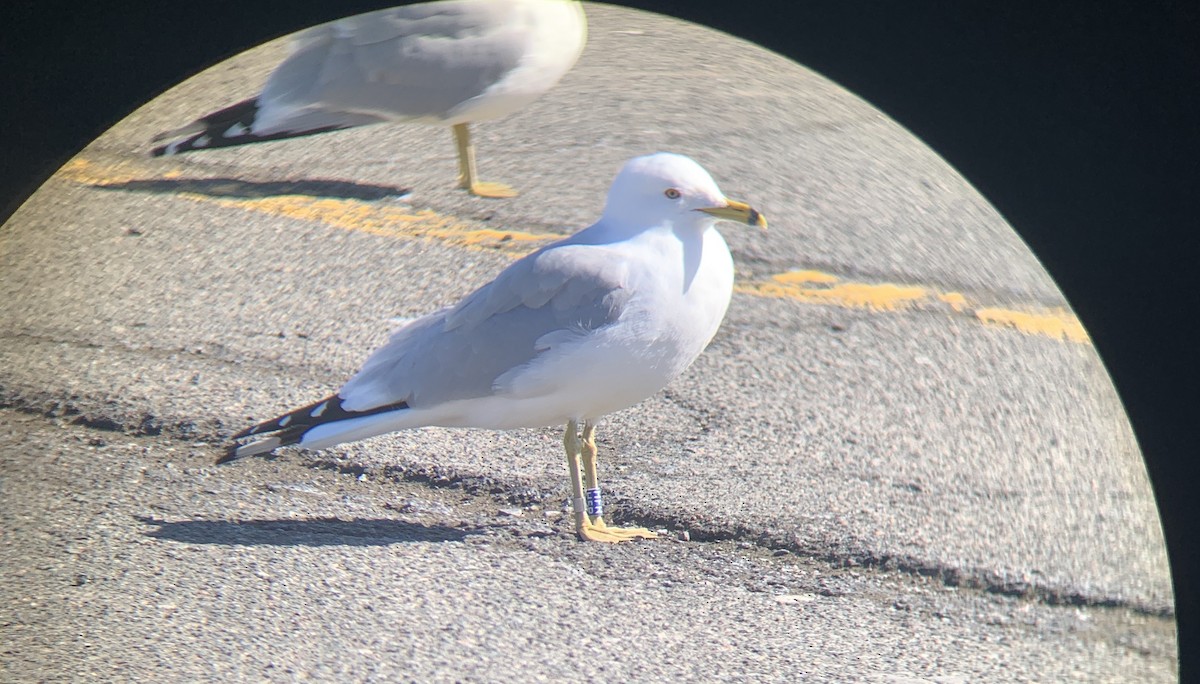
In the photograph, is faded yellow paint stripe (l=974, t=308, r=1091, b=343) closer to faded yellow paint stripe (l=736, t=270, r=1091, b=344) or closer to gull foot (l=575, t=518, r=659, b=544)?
faded yellow paint stripe (l=736, t=270, r=1091, b=344)

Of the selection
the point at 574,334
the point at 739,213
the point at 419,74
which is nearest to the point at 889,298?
the point at 739,213

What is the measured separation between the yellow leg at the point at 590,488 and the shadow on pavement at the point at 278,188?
0.58 meters

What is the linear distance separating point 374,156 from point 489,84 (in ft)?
0.81

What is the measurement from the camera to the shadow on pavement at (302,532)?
2240 mm

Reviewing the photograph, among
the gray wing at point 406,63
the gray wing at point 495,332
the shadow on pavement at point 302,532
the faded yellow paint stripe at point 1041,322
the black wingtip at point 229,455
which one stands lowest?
the shadow on pavement at point 302,532

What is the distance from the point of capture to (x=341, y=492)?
2438 mm

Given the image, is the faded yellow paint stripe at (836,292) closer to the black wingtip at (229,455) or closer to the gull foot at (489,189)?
the gull foot at (489,189)

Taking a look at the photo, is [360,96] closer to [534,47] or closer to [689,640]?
[534,47]

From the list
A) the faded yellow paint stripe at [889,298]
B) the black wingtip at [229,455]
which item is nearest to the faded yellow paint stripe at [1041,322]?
the faded yellow paint stripe at [889,298]

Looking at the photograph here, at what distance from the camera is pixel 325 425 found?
2.25m

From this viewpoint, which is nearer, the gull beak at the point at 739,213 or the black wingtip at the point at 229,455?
the gull beak at the point at 739,213

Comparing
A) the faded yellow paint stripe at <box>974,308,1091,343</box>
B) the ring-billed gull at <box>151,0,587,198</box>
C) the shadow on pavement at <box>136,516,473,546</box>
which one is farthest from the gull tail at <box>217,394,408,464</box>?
the faded yellow paint stripe at <box>974,308,1091,343</box>

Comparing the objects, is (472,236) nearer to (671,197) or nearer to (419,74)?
(419,74)

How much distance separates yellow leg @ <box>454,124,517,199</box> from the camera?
2.15 metres
